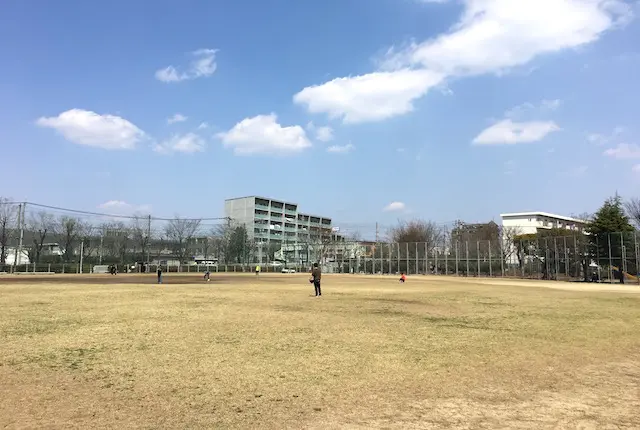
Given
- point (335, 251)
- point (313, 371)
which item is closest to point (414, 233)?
point (335, 251)

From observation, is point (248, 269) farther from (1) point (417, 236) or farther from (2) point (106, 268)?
(1) point (417, 236)

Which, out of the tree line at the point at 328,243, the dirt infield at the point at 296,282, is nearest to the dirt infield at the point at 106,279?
the dirt infield at the point at 296,282

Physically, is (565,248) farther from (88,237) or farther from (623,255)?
(88,237)

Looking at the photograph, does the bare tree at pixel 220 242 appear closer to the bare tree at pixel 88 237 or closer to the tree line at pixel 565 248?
the bare tree at pixel 88 237

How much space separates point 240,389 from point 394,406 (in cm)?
232

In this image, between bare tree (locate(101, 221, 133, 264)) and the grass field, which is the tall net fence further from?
the grass field

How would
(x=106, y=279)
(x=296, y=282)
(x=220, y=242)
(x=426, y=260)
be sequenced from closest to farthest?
(x=296, y=282) → (x=106, y=279) → (x=426, y=260) → (x=220, y=242)

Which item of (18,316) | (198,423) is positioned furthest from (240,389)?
(18,316)

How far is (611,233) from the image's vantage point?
45.2 meters

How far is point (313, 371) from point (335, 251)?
277 feet

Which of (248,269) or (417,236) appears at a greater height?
(417,236)

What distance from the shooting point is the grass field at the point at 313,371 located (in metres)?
5.77

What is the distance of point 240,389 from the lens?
6.91 metres

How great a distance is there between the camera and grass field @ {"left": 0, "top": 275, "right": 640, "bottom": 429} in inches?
227
